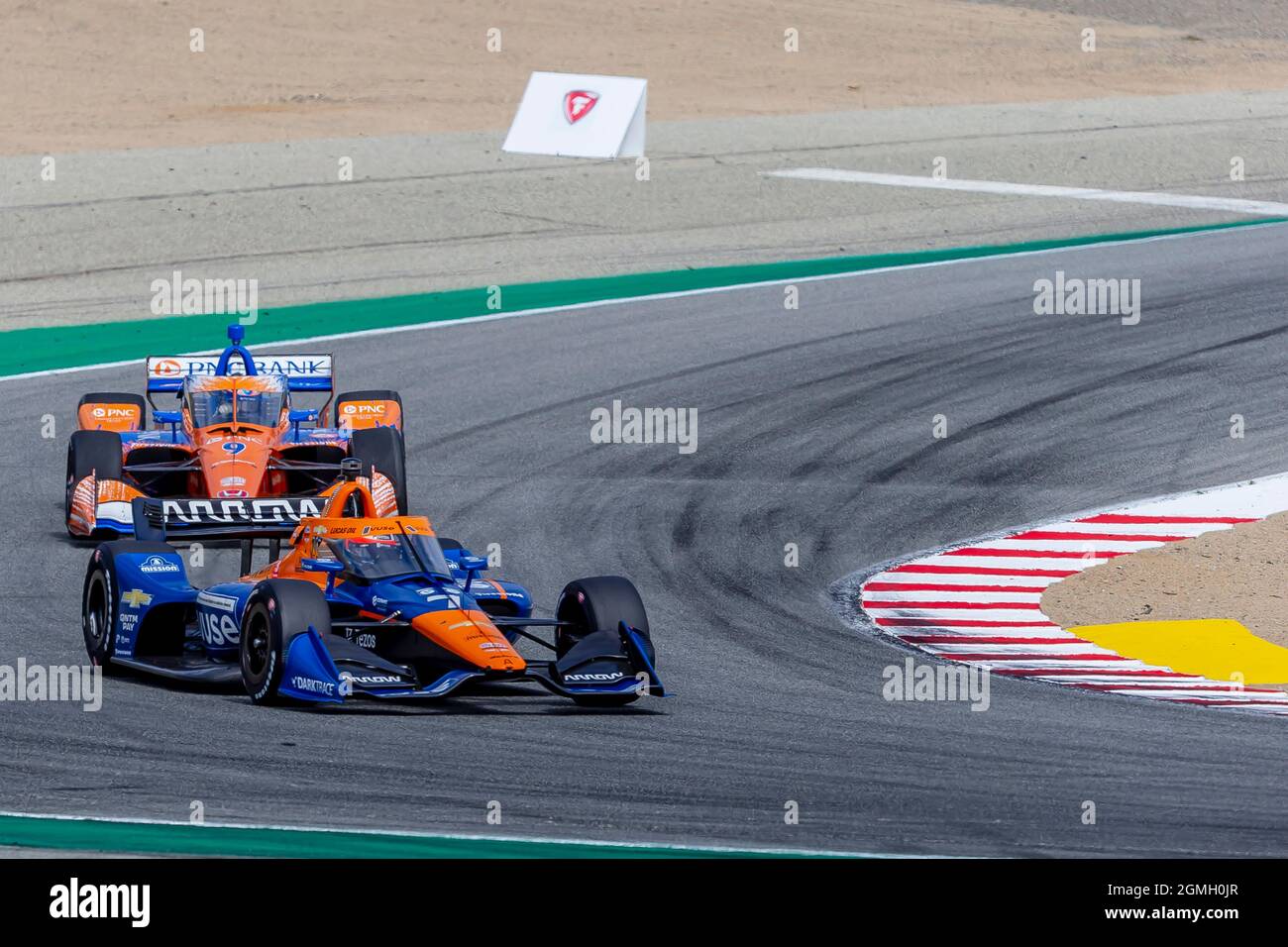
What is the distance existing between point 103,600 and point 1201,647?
7228 millimetres

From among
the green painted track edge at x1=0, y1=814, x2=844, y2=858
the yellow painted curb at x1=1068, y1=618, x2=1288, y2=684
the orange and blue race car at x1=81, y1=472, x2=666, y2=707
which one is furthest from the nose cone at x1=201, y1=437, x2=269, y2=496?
the green painted track edge at x1=0, y1=814, x2=844, y2=858

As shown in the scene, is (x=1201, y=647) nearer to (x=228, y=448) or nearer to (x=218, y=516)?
(x=218, y=516)

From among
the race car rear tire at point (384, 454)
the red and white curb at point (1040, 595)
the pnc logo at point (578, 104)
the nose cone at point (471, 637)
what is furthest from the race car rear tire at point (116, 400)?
the pnc logo at point (578, 104)

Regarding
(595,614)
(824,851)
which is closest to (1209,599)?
(595,614)

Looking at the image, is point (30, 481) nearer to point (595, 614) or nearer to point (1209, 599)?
point (595, 614)

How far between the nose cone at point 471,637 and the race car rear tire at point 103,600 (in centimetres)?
219

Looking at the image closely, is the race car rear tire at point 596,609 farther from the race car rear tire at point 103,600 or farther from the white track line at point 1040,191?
the white track line at point 1040,191

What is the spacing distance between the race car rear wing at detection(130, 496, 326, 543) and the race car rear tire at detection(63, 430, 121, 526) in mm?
1092

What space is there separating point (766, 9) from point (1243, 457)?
110 feet

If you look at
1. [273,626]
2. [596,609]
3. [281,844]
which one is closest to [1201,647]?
[596,609]

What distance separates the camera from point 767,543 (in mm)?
18156

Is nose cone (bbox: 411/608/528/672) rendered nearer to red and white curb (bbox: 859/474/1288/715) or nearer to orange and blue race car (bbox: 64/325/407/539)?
red and white curb (bbox: 859/474/1288/715)

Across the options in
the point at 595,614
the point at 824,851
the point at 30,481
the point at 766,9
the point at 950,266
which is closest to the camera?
the point at 824,851

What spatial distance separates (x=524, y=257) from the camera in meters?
29.5
